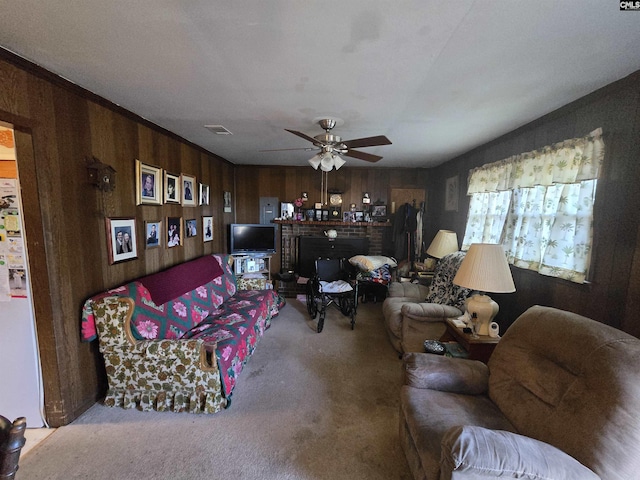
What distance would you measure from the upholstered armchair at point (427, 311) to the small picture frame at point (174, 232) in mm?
2664

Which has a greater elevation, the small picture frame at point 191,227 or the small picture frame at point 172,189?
the small picture frame at point 172,189

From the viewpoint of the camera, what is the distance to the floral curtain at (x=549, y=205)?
1.87m

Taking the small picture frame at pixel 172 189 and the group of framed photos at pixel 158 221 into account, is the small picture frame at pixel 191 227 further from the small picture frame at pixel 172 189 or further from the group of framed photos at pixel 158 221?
the small picture frame at pixel 172 189

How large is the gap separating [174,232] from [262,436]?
92.2 inches

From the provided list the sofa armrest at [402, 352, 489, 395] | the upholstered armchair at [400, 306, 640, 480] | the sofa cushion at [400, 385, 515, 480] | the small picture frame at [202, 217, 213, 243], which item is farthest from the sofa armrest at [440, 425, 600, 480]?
the small picture frame at [202, 217, 213, 243]

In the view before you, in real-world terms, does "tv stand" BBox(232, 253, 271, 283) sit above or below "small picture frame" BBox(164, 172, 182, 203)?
below

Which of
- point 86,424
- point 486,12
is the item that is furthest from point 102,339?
point 486,12

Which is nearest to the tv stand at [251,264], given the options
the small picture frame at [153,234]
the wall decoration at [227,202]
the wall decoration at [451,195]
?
the wall decoration at [227,202]

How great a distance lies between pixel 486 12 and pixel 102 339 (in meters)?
3.07

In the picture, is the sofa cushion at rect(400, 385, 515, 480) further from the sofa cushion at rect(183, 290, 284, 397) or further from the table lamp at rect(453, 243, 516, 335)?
the sofa cushion at rect(183, 290, 284, 397)

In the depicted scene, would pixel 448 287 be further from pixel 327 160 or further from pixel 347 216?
pixel 347 216

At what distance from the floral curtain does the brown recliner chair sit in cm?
295

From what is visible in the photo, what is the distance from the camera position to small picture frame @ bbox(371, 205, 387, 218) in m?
5.00

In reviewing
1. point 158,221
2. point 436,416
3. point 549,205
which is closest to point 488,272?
point 549,205
